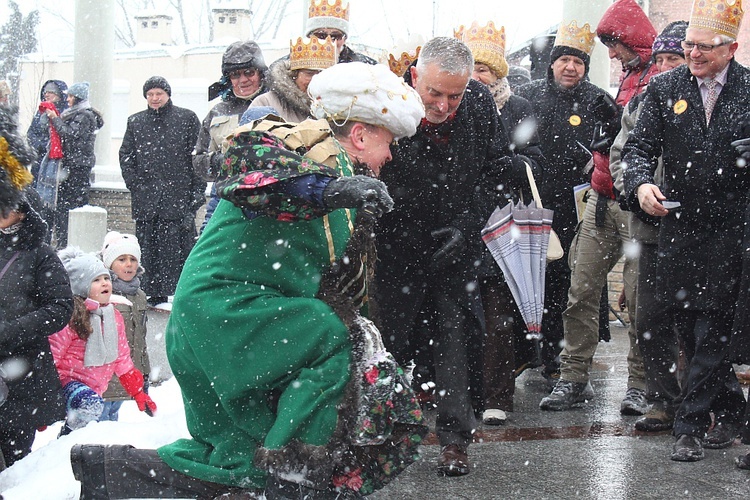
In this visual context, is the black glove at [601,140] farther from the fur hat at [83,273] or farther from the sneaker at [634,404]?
the fur hat at [83,273]

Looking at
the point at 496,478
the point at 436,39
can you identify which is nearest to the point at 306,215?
the point at 436,39

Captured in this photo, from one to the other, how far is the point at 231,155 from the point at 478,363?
2174 mm

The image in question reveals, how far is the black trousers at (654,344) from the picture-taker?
5953mm

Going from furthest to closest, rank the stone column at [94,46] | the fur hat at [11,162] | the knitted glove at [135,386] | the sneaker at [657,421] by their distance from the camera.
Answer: the stone column at [94,46], the knitted glove at [135,386], the sneaker at [657,421], the fur hat at [11,162]

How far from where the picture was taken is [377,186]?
3.31 metres

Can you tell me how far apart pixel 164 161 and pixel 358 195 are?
8.28m

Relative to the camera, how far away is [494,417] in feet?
20.2

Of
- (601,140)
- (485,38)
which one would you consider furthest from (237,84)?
(601,140)

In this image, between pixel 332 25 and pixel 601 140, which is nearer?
pixel 601 140

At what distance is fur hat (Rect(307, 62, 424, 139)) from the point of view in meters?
3.77

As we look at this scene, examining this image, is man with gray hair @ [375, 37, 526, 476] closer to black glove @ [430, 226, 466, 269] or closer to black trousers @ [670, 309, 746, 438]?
black glove @ [430, 226, 466, 269]

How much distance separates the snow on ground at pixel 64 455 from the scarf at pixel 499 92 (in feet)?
8.62

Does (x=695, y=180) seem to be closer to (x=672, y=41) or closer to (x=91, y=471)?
(x=672, y=41)

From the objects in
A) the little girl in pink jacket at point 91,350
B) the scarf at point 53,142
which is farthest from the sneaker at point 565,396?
the scarf at point 53,142
